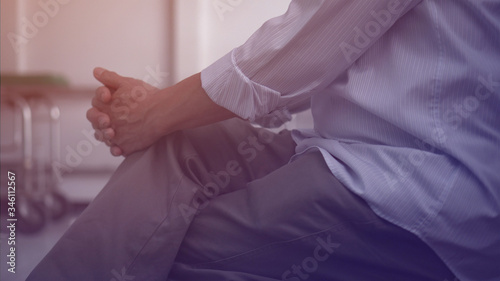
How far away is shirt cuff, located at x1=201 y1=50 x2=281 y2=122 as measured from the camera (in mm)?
624

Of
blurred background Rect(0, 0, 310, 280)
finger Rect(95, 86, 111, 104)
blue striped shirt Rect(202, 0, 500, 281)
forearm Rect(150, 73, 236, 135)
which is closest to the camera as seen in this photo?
blue striped shirt Rect(202, 0, 500, 281)

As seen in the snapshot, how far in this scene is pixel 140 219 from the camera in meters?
0.59

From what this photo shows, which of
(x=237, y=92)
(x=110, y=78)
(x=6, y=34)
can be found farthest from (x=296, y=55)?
(x=6, y=34)

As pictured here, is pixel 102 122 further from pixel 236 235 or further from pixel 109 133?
pixel 236 235

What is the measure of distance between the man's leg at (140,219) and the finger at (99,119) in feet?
0.30

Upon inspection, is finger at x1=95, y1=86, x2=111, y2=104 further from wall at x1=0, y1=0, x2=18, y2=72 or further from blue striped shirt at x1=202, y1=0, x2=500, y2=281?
wall at x1=0, y1=0, x2=18, y2=72

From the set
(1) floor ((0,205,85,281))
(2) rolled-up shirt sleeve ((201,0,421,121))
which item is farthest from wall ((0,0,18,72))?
(2) rolled-up shirt sleeve ((201,0,421,121))

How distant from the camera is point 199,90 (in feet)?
2.16

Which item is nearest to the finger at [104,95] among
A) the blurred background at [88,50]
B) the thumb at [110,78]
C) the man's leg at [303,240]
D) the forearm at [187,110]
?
the thumb at [110,78]

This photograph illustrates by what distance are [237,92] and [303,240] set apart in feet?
0.70

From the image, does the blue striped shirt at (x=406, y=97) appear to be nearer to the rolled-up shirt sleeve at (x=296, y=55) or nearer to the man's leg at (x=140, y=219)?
the rolled-up shirt sleeve at (x=296, y=55)

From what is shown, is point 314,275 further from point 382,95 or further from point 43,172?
point 43,172

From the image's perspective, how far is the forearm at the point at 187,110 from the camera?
0.66 metres

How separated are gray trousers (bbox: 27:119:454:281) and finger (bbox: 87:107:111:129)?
0.13 m
